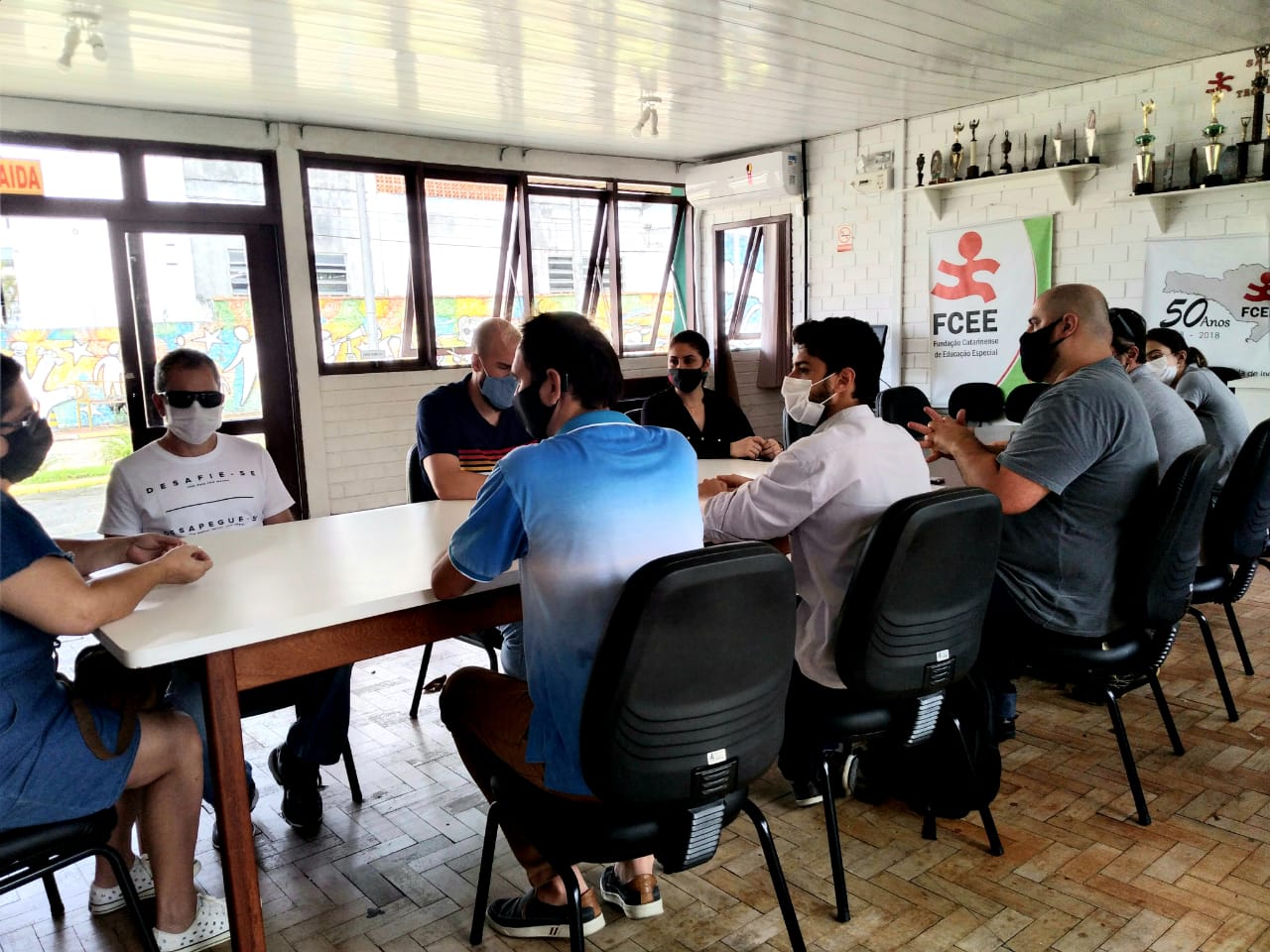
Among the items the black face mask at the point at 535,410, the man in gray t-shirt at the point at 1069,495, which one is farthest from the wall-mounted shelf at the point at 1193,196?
the black face mask at the point at 535,410

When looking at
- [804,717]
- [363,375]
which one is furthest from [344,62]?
[804,717]

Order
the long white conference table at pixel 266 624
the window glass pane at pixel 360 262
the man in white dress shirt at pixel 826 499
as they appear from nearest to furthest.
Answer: the long white conference table at pixel 266 624
the man in white dress shirt at pixel 826 499
the window glass pane at pixel 360 262

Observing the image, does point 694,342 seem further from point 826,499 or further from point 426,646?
point 826,499

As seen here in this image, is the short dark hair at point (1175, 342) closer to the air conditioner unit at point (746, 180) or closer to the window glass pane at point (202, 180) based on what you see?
the air conditioner unit at point (746, 180)

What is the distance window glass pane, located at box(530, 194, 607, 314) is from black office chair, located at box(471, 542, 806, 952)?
251 inches

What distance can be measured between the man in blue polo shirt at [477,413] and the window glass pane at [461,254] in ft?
13.2

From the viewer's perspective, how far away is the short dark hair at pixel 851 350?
2195 millimetres

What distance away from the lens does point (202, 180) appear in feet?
19.8

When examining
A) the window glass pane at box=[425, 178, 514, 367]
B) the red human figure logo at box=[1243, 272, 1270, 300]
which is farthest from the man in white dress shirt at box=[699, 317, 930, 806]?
the window glass pane at box=[425, 178, 514, 367]

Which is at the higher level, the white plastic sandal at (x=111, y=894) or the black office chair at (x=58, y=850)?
the black office chair at (x=58, y=850)

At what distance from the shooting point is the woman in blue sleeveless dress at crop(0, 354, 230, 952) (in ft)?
5.00

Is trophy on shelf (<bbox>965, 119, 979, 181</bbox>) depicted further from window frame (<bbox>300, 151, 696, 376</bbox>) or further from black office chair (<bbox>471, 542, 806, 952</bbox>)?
black office chair (<bbox>471, 542, 806, 952</bbox>)

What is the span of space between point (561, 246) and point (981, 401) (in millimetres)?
3675

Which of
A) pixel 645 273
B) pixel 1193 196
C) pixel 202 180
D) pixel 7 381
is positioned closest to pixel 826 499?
pixel 7 381
